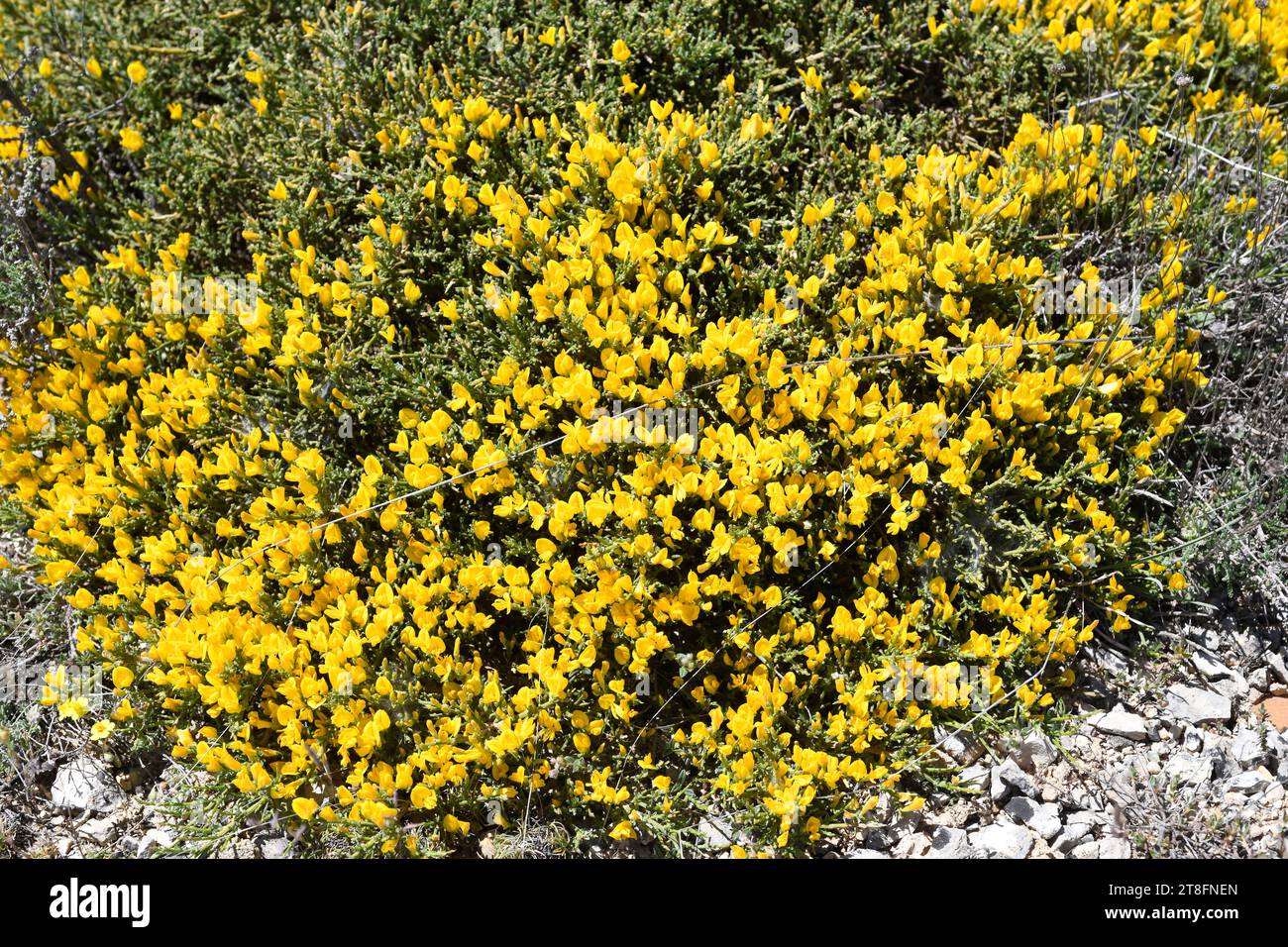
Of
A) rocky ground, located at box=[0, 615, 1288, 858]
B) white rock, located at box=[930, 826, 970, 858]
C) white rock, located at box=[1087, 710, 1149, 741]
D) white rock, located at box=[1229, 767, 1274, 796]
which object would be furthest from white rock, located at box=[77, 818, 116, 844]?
white rock, located at box=[1229, 767, 1274, 796]

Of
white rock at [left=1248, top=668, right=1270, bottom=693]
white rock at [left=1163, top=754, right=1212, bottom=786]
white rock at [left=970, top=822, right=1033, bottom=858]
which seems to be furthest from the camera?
white rock at [left=1248, top=668, right=1270, bottom=693]

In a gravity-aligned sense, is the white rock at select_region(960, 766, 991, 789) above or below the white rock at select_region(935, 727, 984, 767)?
below

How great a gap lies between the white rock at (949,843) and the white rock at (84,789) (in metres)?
2.56

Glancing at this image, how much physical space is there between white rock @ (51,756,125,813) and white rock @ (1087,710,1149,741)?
312 centimetres

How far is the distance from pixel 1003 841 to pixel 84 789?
113 inches

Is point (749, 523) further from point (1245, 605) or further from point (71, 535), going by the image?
point (71, 535)

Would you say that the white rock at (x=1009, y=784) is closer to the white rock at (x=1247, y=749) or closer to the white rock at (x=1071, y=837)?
the white rock at (x=1071, y=837)

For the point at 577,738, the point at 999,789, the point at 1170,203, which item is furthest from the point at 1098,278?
the point at 577,738

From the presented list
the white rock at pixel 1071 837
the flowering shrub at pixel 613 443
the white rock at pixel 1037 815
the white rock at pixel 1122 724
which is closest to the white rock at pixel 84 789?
the flowering shrub at pixel 613 443

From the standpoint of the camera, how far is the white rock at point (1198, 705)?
3.26m

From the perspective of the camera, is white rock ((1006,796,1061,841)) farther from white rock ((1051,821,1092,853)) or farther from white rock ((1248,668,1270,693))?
white rock ((1248,668,1270,693))

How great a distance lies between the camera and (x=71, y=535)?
3.43m

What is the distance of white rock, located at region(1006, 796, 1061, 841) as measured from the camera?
3.09 meters

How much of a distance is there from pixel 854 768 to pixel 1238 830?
1093 mm
